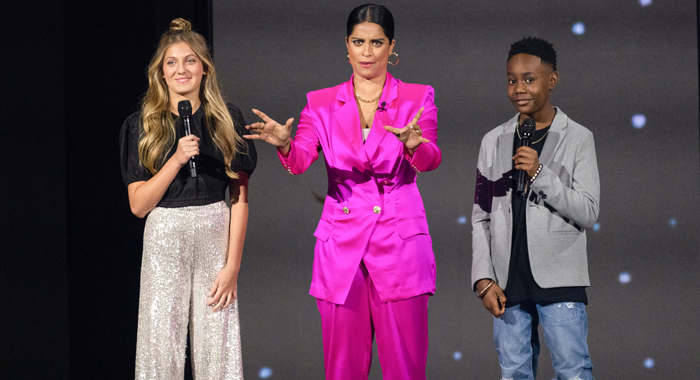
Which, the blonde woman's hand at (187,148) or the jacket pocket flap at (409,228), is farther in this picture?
the jacket pocket flap at (409,228)

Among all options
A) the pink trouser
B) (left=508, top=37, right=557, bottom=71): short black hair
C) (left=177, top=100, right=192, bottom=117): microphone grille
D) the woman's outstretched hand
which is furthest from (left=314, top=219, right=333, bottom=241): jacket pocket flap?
(left=508, top=37, right=557, bottom=71): short black hair

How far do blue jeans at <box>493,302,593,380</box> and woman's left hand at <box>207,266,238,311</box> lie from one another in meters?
1.05

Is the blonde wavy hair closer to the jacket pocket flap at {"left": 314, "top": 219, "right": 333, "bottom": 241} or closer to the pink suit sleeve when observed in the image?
the pink suit sleeve

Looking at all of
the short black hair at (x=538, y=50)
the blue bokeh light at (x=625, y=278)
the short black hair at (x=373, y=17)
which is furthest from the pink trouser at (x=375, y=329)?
the blue bokeh light at (x=625, y=278)

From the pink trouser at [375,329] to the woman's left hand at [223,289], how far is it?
343 mm

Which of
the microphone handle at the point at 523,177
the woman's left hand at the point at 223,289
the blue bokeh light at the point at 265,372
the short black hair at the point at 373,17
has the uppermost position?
the short black hair at the point at 373,17

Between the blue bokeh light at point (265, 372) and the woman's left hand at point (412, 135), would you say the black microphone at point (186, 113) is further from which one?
the blue bokeh light at point (265, 372)

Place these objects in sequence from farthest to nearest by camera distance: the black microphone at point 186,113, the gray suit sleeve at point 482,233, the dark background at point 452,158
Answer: the dark background at point 452,158, the gray suit sleeve at point 482,233, the black microphone at point 186,113

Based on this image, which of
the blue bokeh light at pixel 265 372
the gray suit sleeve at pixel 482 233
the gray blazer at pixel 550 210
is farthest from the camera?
the blue bokeh light at pixel 265 372

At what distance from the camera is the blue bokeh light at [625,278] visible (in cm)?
358

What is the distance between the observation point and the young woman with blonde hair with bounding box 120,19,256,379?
2.41 m

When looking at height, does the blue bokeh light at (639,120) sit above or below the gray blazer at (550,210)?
above

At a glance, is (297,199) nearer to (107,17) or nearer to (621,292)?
(107,17)

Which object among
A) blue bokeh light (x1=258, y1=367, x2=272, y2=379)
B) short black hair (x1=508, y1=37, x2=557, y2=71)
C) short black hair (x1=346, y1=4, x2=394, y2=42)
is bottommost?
blue bokeh light (x1=258, y1=367, x2=272, y2=379)
